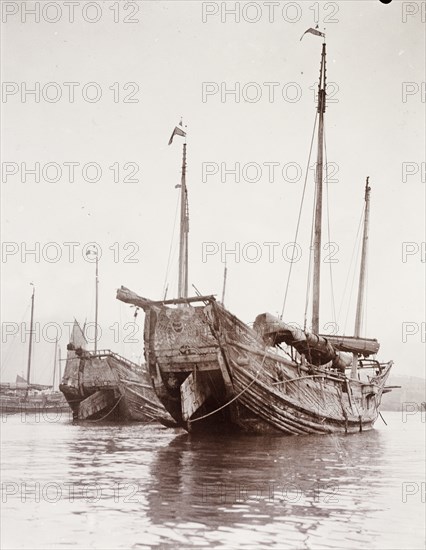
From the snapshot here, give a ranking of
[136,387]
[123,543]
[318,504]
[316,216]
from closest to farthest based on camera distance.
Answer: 1. [123,543]
2. [318,504]
3. [316,216]
4. [136,387]

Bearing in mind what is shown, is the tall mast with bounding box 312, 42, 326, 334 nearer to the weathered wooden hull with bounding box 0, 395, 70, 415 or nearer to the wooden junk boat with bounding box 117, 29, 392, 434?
the wooden junk boat with bounding box 117, 29, 392, 434

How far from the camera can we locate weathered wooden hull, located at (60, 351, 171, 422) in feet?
96.9

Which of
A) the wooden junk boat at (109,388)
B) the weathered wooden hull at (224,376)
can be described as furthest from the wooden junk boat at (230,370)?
the wooden junk boat at (109,388)

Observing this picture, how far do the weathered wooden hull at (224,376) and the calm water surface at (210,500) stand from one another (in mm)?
3718

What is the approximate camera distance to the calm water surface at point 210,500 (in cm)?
584

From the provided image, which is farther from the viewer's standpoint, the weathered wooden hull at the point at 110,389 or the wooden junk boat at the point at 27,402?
the wooden junk boat at the point at 27,402

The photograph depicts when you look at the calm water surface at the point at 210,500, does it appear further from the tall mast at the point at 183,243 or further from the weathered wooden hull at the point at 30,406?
the weathered wooden hull at the point at 30,406

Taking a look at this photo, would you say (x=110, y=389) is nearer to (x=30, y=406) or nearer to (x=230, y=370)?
(x=230, y=370)

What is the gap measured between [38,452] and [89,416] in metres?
16.8

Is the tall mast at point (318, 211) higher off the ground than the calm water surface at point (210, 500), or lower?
higher

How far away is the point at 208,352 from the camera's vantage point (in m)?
17.4

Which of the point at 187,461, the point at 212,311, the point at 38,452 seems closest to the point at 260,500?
the point at 187,461

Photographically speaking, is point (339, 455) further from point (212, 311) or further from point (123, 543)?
point (123, 543)

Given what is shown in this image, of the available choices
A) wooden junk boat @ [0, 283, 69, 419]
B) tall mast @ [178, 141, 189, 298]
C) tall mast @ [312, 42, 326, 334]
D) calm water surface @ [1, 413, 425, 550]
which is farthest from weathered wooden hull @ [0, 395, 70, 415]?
calm water surface @ [1, 413, 425, 550]
